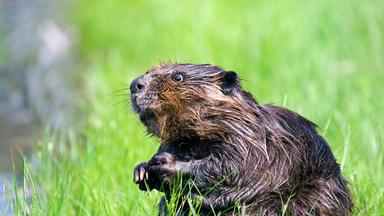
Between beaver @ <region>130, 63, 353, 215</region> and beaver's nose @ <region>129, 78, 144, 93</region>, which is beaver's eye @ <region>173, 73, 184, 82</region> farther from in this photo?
beaver's nose @ <region>129, 78, 144, 93</region>

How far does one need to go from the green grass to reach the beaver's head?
419 mm

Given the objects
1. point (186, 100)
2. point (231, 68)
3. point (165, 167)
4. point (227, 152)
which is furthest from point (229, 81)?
point (231, 68)

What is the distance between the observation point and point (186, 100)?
14.6ft

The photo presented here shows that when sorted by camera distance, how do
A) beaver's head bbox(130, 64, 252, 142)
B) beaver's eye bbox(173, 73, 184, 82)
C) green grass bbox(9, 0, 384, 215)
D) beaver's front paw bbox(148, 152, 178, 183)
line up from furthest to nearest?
green grass bbox(9, 0, 384, 215) < beaver's eye bbox(173, 73, 184, 82) < beaver's head bbox(130, 64, 252, 142) < beaver's front paw bbox(148, 152, 178, 183)

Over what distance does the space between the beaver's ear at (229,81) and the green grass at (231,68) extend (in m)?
0.54

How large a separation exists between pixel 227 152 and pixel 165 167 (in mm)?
273

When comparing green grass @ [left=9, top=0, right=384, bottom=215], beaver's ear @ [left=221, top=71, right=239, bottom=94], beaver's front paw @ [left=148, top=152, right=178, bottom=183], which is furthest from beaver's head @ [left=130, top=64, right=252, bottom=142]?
green grass @ [left=9, top=0, right=384, bottom=215]

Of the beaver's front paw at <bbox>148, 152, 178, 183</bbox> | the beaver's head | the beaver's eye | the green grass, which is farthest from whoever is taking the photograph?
the green grass

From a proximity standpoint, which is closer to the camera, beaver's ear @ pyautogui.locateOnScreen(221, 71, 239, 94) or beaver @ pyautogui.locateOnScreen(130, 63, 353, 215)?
beaver @ pyautogui.locateOnScreen(130, 63, 353, 215)

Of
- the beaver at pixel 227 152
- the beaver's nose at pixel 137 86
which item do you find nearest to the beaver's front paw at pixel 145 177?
the beaver at pixel 227 152

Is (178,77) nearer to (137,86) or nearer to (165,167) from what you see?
(137,86)

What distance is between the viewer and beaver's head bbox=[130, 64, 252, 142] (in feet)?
14.4

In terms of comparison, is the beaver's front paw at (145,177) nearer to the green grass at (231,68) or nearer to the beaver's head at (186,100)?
the beaver's head at (186,100)

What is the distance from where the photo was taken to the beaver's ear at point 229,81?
14.6 ft
